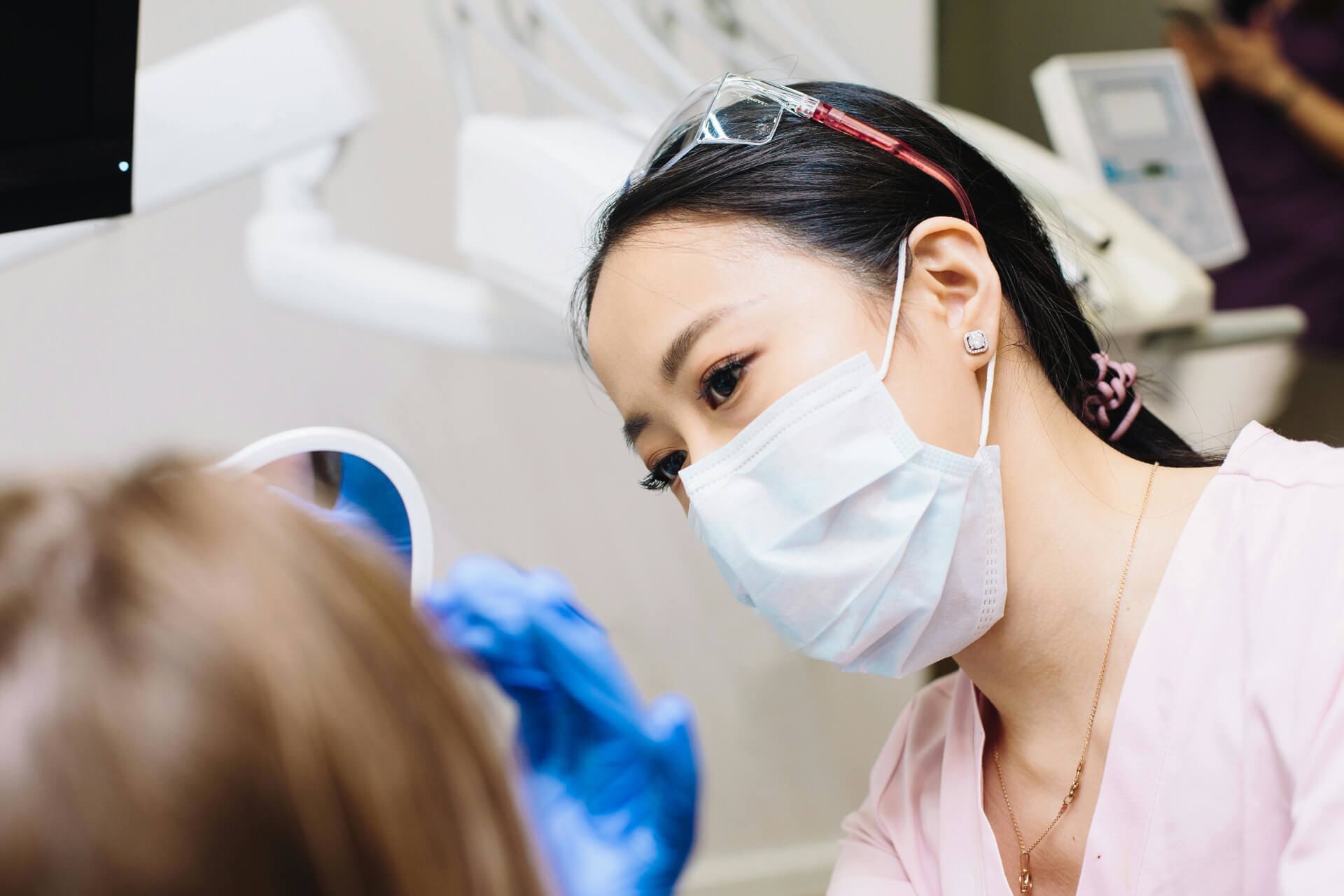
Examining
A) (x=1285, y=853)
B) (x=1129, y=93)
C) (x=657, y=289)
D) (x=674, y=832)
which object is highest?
(x=1129, y=93)

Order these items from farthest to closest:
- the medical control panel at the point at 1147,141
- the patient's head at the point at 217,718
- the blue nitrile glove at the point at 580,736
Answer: the medical control panel at the point at 1147,141 → the blue nitrile glove at the point at 580,736 → the patient's head at the point at 217,718

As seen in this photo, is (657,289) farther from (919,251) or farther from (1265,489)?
(1265,489)

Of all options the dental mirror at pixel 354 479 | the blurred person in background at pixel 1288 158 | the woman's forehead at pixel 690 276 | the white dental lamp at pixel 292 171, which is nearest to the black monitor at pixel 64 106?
the white dental lamp at pixel 292 171

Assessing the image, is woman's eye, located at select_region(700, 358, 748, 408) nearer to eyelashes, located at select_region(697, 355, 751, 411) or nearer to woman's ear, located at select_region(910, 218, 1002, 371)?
eyelashes, located at select_region(697, 355, 751, 411)

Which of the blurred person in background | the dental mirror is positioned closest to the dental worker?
the dental mirror

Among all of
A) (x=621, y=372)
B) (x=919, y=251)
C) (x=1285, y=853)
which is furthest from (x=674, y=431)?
(x=1285, y=853)

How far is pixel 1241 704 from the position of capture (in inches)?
30.3

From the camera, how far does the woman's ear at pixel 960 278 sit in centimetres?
86

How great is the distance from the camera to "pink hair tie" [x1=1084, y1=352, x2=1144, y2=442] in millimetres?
969

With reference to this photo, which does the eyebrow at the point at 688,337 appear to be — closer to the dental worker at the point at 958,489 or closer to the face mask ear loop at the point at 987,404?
the dental worker at the point at 958,489

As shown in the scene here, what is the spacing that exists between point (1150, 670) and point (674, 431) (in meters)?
0.40

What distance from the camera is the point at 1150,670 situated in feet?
2.68

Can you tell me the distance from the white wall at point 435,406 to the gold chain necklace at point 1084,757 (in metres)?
0.85

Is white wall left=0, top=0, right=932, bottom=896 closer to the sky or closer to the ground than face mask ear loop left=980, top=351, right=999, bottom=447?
closer to the ground
